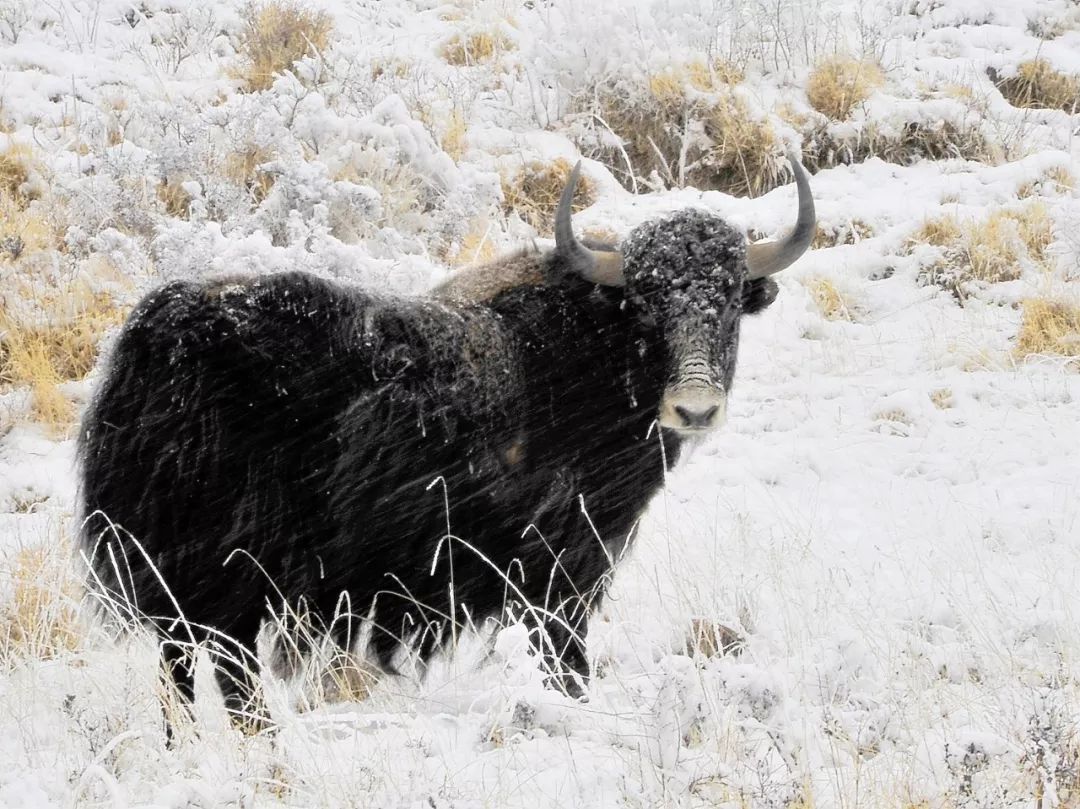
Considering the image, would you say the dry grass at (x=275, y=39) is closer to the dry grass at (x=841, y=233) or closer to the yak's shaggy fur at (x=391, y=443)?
the dry grass at (x=841, y=233)

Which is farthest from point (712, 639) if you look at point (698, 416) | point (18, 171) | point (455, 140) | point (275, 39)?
point (275, 39)

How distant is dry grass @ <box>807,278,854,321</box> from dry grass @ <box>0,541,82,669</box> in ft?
15.9

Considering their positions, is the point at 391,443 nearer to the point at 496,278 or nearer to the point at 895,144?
the point at 496,278

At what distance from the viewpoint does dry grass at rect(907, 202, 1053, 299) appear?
7305 millimetres

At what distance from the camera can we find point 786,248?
187 inches

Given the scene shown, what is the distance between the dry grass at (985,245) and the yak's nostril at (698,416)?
12.6 feet

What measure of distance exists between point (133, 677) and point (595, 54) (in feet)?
24.5

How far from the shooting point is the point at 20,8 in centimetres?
1059

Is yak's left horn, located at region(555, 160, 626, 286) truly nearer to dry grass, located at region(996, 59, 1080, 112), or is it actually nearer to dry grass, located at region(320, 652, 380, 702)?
dry grass, located at region(320, 652, 380, 702)

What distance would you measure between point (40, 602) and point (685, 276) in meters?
2.91

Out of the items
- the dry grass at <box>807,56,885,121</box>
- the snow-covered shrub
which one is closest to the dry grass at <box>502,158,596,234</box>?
the snow-covered shrub

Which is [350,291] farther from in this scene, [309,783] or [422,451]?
[309,783]

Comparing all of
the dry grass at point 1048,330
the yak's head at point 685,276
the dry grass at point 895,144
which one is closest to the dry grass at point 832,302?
the dry grass at point 1048,330

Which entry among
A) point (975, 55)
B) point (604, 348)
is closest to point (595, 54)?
point (975, 55)
